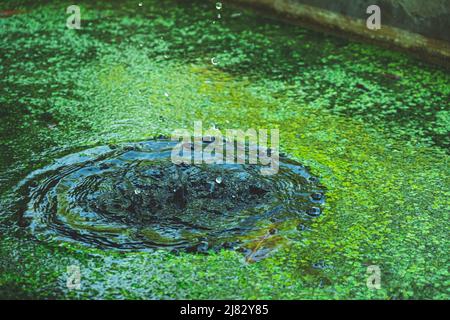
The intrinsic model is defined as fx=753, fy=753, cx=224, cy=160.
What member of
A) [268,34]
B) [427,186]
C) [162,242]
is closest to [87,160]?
[162,242]

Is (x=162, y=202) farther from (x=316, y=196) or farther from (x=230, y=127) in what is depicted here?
(x=230, y=127)

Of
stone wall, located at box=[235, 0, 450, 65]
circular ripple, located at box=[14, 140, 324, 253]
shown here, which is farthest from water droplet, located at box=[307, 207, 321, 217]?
stone wall, located at box=[235, 0, 450, 65]

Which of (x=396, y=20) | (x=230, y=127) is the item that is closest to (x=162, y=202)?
(x=230, y=127)

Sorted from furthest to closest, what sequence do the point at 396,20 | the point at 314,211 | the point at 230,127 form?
the point at 396,20
the point at 230,127
the point at 314,211

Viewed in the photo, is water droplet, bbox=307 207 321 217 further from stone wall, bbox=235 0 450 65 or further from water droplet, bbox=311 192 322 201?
stone wall, bbox=235 0 450 65

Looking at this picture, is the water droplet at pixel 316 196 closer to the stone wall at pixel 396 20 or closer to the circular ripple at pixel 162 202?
the circular ripple at pixel 162 202
